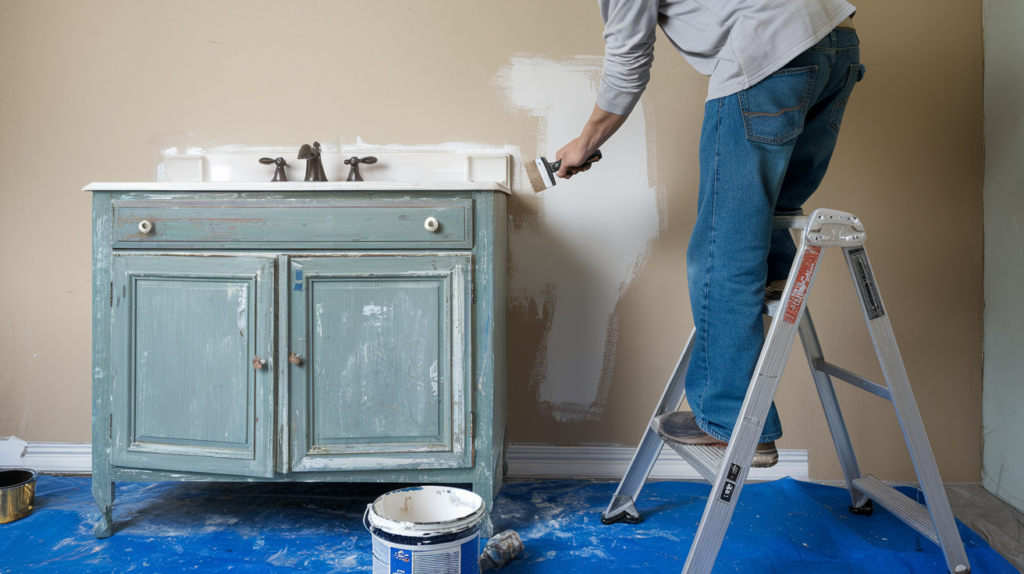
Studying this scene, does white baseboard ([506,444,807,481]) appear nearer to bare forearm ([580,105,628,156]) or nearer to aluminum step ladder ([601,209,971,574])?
aluminum step ladder ([601,209,971,574])

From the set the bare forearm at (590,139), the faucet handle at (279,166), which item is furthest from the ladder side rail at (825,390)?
the faucet handle at (279,166)

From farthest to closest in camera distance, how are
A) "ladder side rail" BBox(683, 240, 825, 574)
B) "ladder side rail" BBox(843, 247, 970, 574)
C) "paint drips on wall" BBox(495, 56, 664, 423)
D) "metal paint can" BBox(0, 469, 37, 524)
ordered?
"paint drips on wall" BBox(495, 56, 664, 423), "metal paint can" BBox(0, 469, 37, 524), "ladder side rail" BBox(843, 247, 970, 574), "ladder side rail" BBox(683, 240, 825, 574)

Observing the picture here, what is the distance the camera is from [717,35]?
1.21 meters

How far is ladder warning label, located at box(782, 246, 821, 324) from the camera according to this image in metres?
1.15

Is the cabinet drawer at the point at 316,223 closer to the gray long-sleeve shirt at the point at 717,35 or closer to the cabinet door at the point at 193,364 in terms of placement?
the cabinet door at the point at 193,364

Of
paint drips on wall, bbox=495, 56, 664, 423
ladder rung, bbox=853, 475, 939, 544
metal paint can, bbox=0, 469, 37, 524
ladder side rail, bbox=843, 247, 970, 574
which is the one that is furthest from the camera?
paint drips on wall, bbox=495, 56, 664, 423

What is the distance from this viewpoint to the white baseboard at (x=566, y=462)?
2008 mm

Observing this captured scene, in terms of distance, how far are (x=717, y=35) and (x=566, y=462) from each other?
1391mm

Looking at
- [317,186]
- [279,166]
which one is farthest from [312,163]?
[317,186]

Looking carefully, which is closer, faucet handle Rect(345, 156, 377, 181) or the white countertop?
the white countertop

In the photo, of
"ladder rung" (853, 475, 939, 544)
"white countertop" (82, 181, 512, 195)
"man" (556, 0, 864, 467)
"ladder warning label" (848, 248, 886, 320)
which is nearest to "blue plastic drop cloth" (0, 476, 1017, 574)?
"ladder rung" (853, 475, 939, 544)

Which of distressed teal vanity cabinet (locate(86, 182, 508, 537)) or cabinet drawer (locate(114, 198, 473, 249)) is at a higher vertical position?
cabinet drawer (locate(114, 198, 473, 249))

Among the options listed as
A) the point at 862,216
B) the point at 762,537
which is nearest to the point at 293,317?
the point at 762,537

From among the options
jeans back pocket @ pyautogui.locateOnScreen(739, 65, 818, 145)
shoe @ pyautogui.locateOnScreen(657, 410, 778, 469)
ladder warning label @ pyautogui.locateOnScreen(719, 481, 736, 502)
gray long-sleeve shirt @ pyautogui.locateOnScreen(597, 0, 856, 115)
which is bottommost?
ladder warning label @ pyautogui.locateOnScreen(719, 481, 736, 502)
